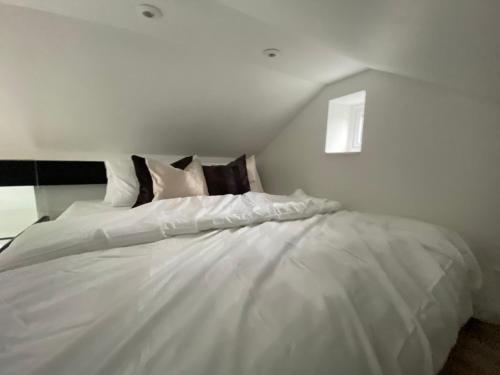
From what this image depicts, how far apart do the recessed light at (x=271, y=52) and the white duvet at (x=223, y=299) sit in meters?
1.20

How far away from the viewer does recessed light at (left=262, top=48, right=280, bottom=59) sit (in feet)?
5.11

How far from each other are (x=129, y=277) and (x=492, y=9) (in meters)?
1.24

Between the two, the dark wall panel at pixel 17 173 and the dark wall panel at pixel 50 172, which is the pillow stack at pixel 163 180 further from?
the dark wall panel at pixel 17 173

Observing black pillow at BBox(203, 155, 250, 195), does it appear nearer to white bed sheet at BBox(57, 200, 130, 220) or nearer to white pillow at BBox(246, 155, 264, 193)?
white pillow at BBox(246, 155, 264, 193)

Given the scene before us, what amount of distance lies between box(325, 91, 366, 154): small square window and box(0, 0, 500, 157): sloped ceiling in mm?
293

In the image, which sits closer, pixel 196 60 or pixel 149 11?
pixel 149 11

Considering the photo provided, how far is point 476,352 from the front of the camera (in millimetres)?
1185

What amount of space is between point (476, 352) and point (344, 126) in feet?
6.12

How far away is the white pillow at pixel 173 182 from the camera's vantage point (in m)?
1.72

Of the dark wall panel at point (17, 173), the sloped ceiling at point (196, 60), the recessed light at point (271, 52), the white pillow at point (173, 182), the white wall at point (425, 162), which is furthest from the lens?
the dark wall panel at point (17, 173)

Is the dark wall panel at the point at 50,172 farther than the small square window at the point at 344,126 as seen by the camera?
No

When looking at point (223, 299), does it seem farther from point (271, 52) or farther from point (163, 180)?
point (271, 52)

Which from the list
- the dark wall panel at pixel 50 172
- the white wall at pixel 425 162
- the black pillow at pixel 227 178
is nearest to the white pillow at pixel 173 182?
the black pillow at pixel 227 178

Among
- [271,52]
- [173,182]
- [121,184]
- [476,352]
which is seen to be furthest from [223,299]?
[121,184]
